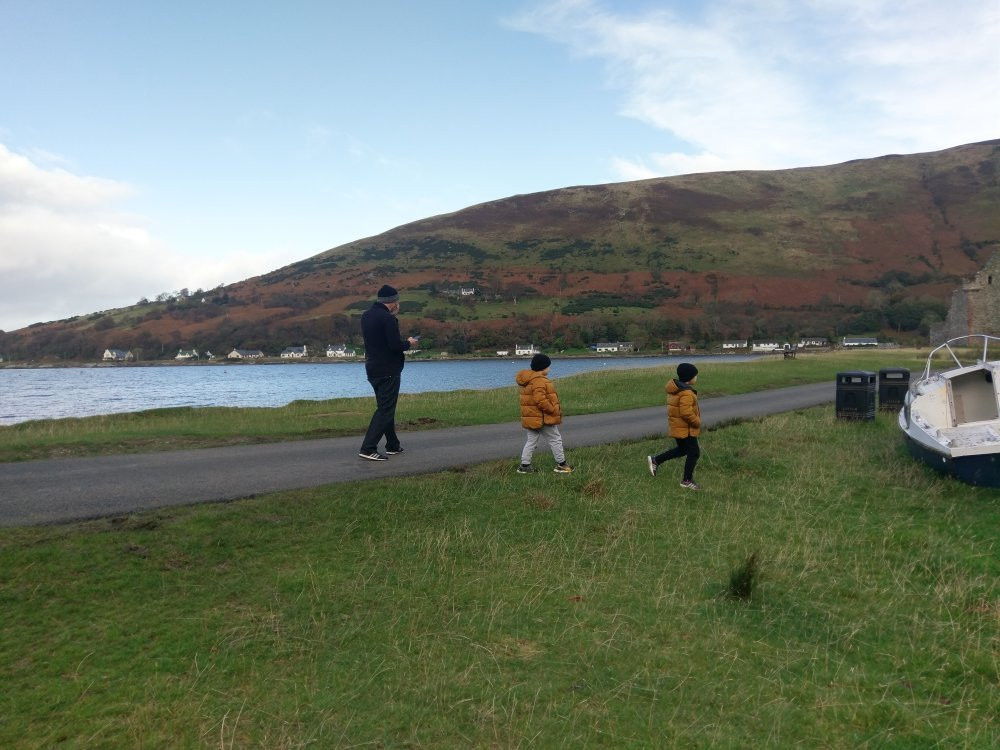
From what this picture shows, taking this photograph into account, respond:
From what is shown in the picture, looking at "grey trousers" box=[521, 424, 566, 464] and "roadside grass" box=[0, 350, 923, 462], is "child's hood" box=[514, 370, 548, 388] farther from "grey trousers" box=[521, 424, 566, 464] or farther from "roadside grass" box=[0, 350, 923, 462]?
"roadside grass" box=[0, 350, 923, 462]

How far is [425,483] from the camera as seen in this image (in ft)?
29.6

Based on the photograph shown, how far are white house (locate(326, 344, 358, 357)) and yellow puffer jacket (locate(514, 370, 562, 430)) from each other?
11121 centimetres

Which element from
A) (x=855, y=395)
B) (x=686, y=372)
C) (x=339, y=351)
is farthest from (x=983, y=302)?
(x=339, y=351)

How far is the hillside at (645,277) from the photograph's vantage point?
11819 cm

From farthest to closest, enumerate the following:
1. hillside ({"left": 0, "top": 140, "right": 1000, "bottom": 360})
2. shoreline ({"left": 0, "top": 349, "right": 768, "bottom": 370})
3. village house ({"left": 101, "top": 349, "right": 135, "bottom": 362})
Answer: village house ({"left": 101, "top": 349, "right": 135, "bottom": 362})
hillside ({"left": 0, "top": 140, "right": 1000, "bottom": 360})
shoreline ({"left": 0, "top": 349, "right": 768, "bottom": 370})

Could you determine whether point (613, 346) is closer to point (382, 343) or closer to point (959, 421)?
point (959, 421)

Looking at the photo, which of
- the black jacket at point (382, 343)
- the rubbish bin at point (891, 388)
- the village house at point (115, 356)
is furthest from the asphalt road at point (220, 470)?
the village house at point (115, 356)

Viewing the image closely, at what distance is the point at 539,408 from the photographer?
31.9ft

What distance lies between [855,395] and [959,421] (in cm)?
370

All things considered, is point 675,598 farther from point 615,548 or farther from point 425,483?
point 425,483

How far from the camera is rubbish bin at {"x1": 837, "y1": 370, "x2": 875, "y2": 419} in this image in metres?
17.0

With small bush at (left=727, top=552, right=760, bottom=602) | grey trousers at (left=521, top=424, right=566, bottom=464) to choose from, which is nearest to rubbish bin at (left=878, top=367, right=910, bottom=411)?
grey trousers at (left=521, top=424, right=566, bottom=464)

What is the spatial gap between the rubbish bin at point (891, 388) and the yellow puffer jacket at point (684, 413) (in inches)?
508

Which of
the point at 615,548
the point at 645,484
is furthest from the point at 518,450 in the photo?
the point at 615,548
